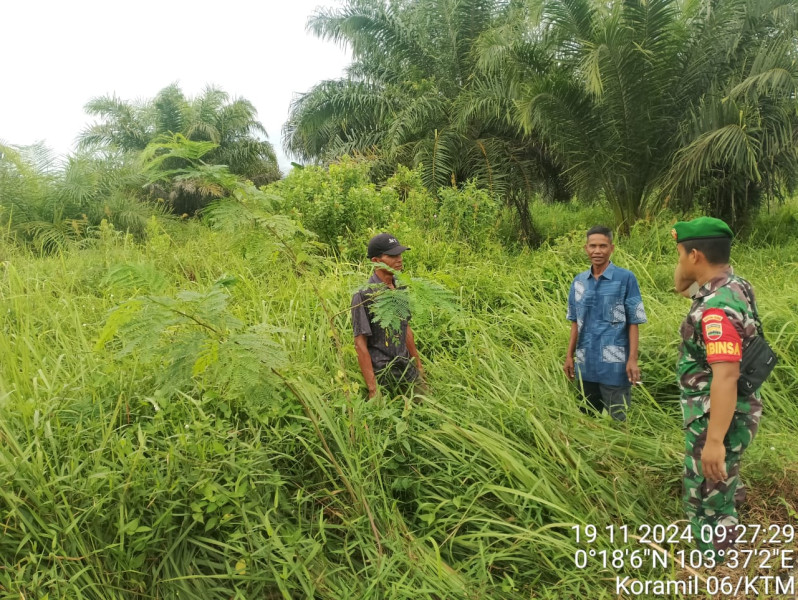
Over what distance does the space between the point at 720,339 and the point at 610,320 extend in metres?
1.07

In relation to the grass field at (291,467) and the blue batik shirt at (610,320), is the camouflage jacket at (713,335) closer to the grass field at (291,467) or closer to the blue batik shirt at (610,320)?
the grass field at (291,467)

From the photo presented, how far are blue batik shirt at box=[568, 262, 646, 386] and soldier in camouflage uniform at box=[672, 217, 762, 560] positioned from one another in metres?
0.76

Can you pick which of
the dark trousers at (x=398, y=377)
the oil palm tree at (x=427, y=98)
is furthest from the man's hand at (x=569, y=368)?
the oil palm tree at (x=427, y=98)

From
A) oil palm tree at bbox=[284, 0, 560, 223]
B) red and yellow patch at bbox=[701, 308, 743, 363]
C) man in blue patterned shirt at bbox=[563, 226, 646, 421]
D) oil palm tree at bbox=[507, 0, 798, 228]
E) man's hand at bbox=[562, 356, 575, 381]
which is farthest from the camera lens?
oil palm tree at bbox=[284, 0, 560, 223]

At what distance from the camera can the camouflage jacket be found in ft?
6.14

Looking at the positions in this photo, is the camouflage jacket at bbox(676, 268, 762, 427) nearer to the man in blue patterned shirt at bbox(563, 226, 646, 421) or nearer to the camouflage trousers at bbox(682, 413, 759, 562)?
the camouflage trousers at bbox(682, 413, 759, 562)

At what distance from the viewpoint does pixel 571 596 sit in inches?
75.6

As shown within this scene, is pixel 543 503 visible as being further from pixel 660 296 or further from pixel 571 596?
pixel 660 296

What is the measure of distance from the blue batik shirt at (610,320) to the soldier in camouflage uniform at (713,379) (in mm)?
762

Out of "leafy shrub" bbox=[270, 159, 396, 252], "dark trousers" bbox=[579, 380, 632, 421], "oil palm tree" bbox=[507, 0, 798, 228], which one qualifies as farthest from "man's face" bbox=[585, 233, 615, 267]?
"oil palm tree" bbox=[507, 0, 798, 228]

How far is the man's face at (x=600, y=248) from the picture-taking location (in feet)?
9.64

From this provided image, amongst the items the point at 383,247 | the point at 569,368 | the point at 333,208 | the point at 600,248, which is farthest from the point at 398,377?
the point at 333,208

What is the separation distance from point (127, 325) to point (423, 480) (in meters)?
1.41

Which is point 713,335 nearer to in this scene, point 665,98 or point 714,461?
point 714,461
